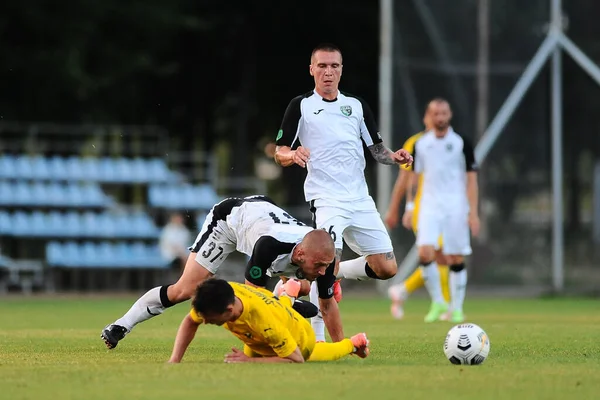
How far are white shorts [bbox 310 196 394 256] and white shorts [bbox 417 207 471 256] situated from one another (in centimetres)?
456

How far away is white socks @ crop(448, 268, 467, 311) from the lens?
16156mm

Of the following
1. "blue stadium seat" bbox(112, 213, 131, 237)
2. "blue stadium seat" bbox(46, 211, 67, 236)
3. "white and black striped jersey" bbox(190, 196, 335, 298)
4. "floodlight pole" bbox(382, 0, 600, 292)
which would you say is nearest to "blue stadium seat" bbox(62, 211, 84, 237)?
"blue stadium seat" bbox(46, 211, 67, 236)

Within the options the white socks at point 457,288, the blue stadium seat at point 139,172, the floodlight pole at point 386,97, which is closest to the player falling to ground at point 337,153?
the white socks at point 457,288

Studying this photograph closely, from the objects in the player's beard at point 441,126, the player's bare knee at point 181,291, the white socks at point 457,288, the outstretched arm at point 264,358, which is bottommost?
A: the white socks at point 457,288

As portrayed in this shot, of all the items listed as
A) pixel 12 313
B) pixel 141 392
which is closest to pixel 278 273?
pixel 141 392

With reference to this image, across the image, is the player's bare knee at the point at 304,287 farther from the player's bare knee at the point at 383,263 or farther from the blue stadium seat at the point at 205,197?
the blue stadium seat at the point at 205,197

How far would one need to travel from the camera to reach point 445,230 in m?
16.4

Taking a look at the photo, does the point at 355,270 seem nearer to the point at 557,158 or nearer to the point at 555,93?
the point at 557,158

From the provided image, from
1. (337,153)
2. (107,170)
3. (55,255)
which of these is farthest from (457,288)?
(107,170)

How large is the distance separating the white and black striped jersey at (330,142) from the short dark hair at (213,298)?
308 cm

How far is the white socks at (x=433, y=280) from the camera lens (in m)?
16.4

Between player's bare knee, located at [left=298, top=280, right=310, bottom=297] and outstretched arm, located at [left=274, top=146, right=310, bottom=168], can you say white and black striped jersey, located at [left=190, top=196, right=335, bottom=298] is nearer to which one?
player's bare knee, located at [left=298, top=280, right=310, bottom=297]

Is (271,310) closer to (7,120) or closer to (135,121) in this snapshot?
(7,120)

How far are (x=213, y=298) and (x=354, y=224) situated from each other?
3199mm
